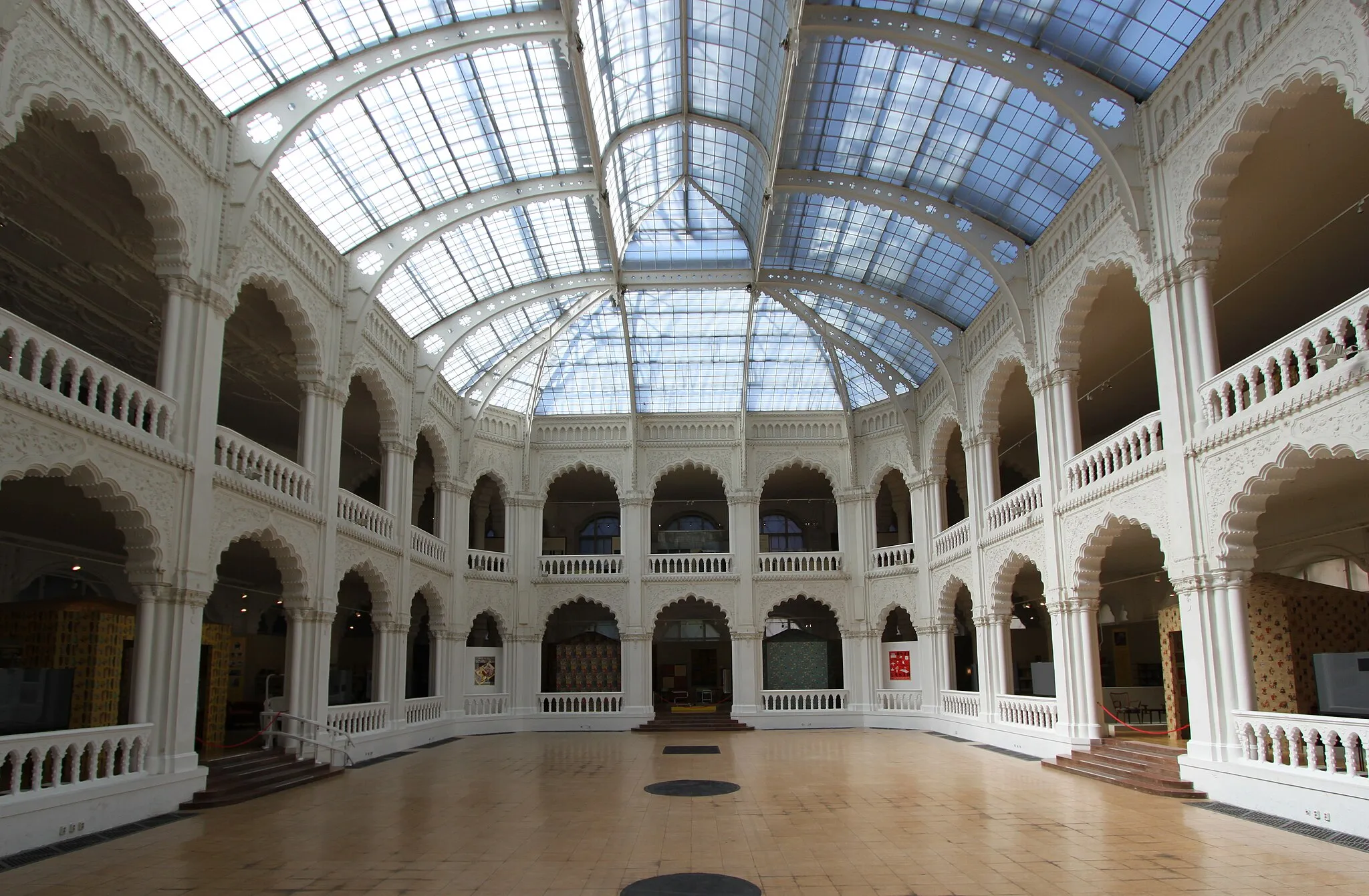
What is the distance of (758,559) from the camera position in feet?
121

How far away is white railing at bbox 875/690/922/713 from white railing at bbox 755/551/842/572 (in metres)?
5.09

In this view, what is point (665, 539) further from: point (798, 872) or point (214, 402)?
point (798, 872)

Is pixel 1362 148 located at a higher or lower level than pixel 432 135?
lower

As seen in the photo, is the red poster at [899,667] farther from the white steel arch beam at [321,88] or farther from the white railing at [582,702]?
the white steel arch beam at [321,88]

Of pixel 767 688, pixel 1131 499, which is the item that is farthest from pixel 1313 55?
pixel 767 688

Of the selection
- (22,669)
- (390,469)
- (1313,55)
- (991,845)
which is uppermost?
(1313,55)

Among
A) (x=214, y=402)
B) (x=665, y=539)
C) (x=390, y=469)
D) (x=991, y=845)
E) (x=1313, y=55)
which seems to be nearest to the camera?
(x=991, y=845)

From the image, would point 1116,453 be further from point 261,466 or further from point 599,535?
point 599,535

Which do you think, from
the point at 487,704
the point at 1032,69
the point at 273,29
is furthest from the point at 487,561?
the point at 1032,69

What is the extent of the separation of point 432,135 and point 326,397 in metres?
7.20

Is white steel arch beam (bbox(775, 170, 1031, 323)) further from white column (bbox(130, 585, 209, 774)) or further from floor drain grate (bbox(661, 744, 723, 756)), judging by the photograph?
white column (bbox(130, 585, 209, 774))

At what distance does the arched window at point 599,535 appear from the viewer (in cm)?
4506

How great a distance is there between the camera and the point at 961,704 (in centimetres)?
3073

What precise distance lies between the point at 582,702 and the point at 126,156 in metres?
25.6
